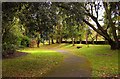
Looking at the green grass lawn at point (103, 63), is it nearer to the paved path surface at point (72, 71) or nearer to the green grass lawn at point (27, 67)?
the paved path surface at point (72, 71)

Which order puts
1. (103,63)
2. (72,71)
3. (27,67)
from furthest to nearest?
(103,63)
(27,67)
(72,71)

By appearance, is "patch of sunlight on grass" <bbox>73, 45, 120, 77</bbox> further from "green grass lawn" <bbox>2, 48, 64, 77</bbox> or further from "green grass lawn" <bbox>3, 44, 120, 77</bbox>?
"green grass lawn" <bbox>2, 48, 64, 77</bbox>

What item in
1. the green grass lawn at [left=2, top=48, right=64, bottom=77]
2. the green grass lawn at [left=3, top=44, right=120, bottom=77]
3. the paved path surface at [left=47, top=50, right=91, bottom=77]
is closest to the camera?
the paved path surface at [left=47, top=50, right=91, bottom=77]

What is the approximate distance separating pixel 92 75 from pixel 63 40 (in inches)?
1532

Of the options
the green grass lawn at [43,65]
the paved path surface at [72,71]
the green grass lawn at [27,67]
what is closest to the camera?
the paved path surface at [72,71]

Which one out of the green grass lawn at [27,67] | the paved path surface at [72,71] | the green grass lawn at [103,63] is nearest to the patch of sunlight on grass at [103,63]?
the green grass lawn at [103,63]

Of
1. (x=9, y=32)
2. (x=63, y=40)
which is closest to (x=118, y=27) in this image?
(x=9, y=32)

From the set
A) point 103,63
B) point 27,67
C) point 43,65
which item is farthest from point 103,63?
point 27,67

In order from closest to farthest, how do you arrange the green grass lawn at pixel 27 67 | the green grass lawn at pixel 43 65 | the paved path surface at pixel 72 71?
the paved path surface at pixel 72 71 < the green grass lawn at pixel 27 67 < the green grass lawn at pixel 43 65

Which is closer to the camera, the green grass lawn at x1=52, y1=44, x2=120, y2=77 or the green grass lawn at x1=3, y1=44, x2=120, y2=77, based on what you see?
the green grass lawn at x1=52, y1=44, x2=120, y2=77

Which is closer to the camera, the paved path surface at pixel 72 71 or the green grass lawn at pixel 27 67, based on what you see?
the paved path surface at pixel 72 71

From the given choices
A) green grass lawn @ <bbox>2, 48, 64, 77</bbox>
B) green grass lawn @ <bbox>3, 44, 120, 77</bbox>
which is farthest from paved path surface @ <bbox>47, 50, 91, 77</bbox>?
green grass lawn @ <bbox>2, 48, 64, 77</bbox>

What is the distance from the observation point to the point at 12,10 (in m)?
9.40

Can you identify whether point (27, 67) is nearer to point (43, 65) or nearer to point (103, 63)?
point (43, 65)
